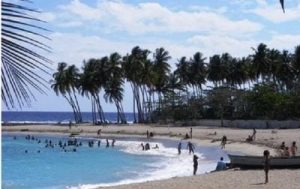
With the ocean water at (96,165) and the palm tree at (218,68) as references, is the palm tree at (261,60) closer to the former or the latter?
the palm tree at (218,68)

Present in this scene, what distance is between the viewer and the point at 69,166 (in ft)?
152

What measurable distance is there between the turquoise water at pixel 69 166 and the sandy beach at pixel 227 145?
4614mm

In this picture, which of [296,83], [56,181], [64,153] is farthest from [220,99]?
[56,181]

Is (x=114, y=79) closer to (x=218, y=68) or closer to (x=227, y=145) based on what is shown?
(x=218, y=68)

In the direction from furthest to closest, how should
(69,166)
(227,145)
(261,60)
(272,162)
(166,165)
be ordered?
(261,60) → (227,145) → (69,166) → (166,165) → (272,162)

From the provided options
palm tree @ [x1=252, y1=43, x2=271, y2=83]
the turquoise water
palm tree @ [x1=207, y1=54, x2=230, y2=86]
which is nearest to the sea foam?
the turquoise water

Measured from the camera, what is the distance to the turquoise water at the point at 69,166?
35938 mm

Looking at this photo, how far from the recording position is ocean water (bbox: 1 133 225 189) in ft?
114

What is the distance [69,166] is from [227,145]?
56.7 feet

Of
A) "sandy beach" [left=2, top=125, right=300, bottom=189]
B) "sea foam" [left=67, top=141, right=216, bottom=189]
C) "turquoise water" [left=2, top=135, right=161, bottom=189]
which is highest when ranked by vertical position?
"sandy beach" [left=2, top=125, right=300, bottom=189]

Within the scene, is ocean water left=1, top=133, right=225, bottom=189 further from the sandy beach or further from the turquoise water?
the sandy beach

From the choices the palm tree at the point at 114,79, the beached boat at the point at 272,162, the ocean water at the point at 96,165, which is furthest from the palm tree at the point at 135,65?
the beached boat at the point at 272,162

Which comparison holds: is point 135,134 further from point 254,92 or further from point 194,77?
point 194,77

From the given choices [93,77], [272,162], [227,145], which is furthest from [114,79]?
[272,162]
